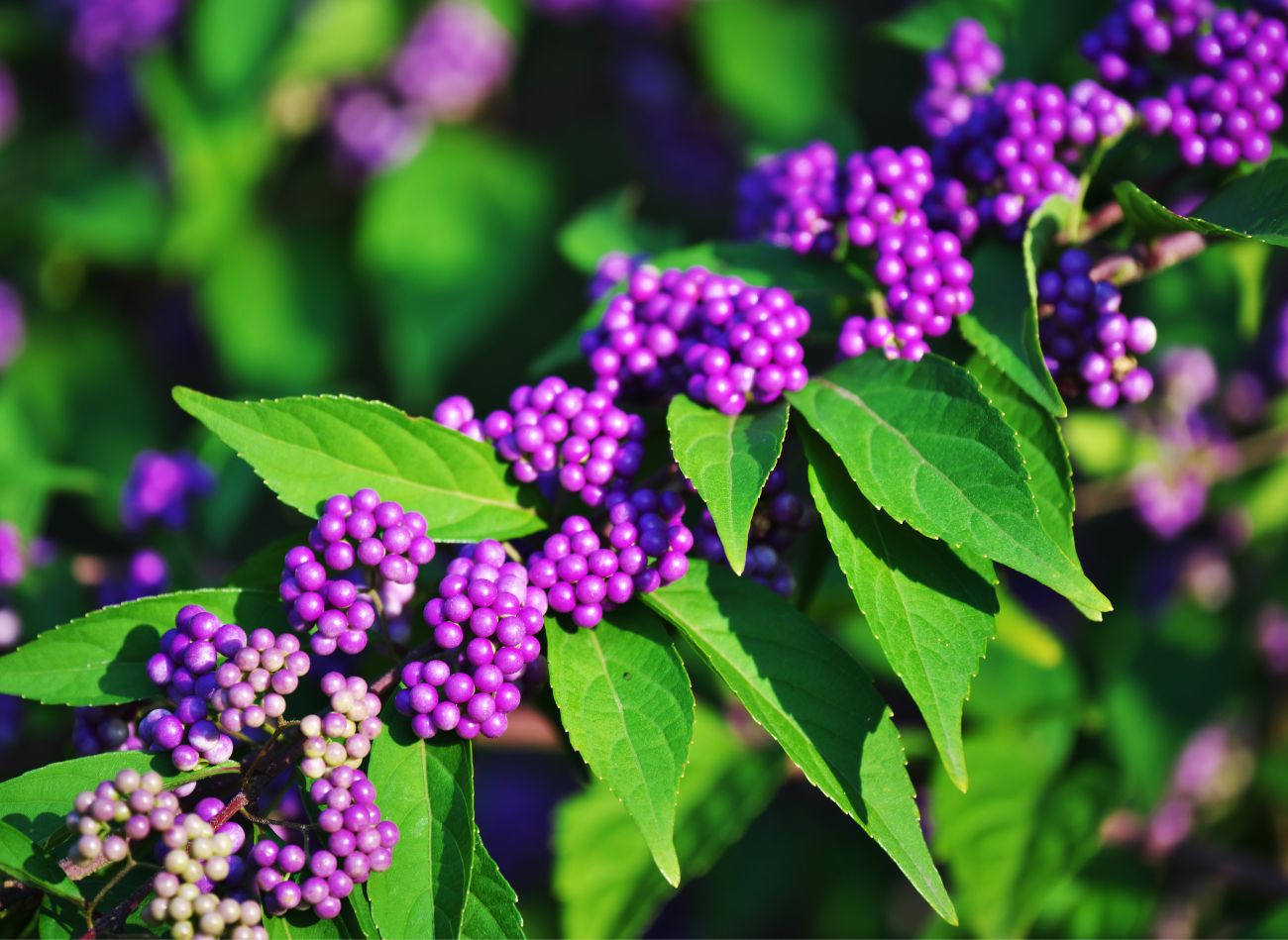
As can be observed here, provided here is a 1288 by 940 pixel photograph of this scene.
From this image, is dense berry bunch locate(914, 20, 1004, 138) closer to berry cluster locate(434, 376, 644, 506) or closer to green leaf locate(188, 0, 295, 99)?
berry cluster locate(434, 376, 644, 506)

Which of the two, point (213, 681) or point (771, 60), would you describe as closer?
point (213, 681)

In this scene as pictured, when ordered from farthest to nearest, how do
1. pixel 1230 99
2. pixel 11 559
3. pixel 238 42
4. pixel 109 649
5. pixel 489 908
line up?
pixel 238 42, pixel 11 559, pixel 1230 99, pixel 109 649, pixel 489 908

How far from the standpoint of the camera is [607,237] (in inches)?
104

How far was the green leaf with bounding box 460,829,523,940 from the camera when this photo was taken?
1.62 metres

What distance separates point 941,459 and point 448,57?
3783 mm

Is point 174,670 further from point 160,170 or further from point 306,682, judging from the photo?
point 160,170

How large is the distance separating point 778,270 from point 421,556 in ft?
2.74

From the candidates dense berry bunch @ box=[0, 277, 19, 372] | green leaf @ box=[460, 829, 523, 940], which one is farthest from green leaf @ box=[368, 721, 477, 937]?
dense berry bunch @ box=[0, 277, 19, 372]

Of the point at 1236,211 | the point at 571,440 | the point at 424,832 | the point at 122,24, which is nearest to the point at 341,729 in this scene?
the point at 424,832

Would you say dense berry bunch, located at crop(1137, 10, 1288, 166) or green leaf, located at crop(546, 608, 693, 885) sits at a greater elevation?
dense berry bunch, located at crop(1137, 10, 1288, 166)

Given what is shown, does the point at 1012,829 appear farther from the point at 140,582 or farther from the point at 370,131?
the point at 370,131

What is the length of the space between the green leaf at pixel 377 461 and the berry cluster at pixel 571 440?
5cm

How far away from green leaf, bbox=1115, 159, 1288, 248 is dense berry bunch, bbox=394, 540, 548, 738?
1136 millimetres

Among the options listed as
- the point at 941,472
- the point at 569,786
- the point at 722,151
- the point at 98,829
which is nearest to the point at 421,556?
the point at 98,829
